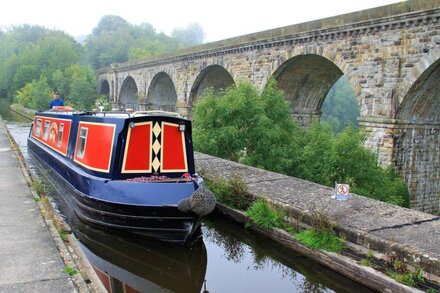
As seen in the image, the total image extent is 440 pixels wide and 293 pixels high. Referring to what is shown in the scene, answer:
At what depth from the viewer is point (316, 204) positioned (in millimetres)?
5504

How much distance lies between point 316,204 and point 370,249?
1216 mm

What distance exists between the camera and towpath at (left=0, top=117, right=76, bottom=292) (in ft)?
11.8

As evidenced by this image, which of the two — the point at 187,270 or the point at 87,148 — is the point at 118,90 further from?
the point at 187,270

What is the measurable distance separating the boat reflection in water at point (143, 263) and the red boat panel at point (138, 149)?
0.99 meters

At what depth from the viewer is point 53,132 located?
34.3 ft

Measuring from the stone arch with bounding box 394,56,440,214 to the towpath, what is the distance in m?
8.37

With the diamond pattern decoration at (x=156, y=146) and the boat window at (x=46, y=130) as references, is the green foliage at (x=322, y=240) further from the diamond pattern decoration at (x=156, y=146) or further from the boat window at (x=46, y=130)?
the boat window at (x=46, y=130)

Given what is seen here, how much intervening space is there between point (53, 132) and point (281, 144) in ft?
18.5

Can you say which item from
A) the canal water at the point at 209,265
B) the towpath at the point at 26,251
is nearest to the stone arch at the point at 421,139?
the canal water at the point at 209,265

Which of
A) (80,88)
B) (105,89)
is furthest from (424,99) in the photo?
(105,89)

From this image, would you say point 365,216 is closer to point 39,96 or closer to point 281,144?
point 281,144

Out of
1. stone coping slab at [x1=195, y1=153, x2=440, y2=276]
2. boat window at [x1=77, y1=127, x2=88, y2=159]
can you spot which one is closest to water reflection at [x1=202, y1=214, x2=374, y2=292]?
stone coping slab at [x1=195, y1=153, x2=440, y2=276]

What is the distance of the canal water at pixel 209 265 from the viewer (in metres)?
4.59

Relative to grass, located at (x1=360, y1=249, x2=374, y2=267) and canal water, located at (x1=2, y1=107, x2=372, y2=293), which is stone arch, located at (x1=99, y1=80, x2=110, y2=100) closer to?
canal water, located at (x1=2, y1=107, x2=372, y2=293)
